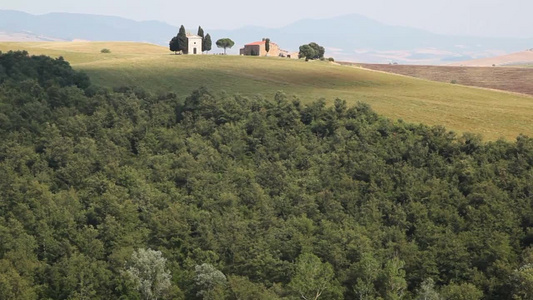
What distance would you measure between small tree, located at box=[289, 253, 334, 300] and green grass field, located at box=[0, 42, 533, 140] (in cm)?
3978

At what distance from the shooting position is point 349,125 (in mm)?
87062

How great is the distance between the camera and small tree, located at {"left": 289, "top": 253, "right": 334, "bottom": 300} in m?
53.1

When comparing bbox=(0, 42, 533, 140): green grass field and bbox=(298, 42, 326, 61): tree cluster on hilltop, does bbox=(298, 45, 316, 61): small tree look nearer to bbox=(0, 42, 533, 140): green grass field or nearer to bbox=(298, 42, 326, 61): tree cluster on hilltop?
bbox=(298, 42, 326, 61): tree cluster on hilltop

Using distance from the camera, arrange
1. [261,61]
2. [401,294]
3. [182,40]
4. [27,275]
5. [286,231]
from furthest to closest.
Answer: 1. [182,40]
2. [261,61]
3. [286,231]
4. [27,275]
5. [401,294]

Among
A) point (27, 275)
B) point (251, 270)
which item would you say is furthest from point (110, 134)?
point (251, 270)

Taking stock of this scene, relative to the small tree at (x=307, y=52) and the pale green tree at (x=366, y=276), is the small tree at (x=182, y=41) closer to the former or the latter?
the small tree at (x=307, y=52)

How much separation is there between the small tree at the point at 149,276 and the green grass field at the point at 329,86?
4995 cm

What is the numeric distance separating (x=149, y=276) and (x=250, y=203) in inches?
753

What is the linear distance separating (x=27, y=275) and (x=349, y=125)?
164ft

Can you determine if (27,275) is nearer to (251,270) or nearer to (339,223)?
(251,270)

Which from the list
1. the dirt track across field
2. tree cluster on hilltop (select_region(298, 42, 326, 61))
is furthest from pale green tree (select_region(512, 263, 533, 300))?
tree cluster on hilltop (select_region(298, 42, 326, 61))

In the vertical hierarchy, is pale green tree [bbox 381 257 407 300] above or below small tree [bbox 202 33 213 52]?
below

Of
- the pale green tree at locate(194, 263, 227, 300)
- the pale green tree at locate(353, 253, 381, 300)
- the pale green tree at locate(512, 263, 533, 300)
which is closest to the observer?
the pale green tree at locate(512, 263, 533, 300)

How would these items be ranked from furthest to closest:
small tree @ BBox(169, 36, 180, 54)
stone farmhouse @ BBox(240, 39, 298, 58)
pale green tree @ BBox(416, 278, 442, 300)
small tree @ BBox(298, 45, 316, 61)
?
1. stone farmhouse @ BBox(240, 39, 298, 58)
2. small tree @ BBox(169, 36, 180, 54)
3. small tree @ BBox(298, 45, 316, 61)
4. pale green tree @ BBox(416, 278, 442, 300)
